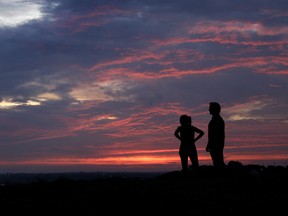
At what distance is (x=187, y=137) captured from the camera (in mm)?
17781

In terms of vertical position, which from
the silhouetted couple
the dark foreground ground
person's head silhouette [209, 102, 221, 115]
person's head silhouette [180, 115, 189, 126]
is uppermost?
person's head silhouette [209, 102, 221, 115]

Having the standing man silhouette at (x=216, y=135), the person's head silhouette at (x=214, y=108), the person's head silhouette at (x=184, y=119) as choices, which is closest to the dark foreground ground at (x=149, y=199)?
the standing man silhouette at (x=216, y=135)

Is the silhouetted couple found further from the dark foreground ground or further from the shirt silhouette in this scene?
the dark foreground ground

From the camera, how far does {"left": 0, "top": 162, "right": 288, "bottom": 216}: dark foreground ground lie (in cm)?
987

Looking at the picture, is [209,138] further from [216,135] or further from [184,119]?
[184,119]

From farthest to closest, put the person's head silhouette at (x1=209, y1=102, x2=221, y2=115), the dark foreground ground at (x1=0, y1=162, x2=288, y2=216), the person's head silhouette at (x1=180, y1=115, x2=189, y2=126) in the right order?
the person's head silhouette at (x1=180, y1=115, x2=189, y2=126) → the person's head silhouette at (x1=209, y1=102, x2=221, y2=115) → the dark foreground ground at (x1=0, y1=162, x2=288, y2=216)

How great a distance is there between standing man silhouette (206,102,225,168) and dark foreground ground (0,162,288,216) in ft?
9.34

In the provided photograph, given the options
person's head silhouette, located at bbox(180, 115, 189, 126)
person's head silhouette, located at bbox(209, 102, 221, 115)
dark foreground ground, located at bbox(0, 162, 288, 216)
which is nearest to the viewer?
dark foreground ground, located at bbox(0, 162, 288, 216)

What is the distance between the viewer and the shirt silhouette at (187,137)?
700 inches

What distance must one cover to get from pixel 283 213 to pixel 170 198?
290cm

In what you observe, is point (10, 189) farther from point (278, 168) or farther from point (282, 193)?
point (278, 168)

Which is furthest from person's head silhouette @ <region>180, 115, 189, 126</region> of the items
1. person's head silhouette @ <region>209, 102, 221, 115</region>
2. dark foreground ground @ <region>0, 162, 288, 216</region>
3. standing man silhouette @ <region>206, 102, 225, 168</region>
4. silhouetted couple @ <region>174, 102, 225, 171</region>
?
dark foreground ground @ <region>0, 162, 288, 216</region>

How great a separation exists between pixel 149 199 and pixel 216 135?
6714 millimetres

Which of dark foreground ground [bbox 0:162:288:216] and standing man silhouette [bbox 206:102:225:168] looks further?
standing man silhouette [bbox 206:102:225:168]
